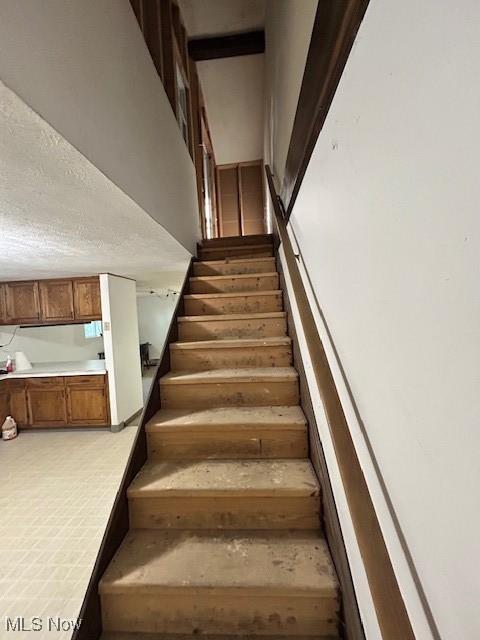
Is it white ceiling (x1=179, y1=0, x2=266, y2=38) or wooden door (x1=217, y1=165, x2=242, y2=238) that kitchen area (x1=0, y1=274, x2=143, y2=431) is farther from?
wooden door (x1=217, y1=165, x2=242, y2=238)

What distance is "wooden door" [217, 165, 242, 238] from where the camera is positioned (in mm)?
6582

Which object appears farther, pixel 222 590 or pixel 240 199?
pixel 240 199

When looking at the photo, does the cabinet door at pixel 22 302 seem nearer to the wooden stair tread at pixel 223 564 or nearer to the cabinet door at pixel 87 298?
the cabinet door at pixel 87 298

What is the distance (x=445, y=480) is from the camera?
0.49m

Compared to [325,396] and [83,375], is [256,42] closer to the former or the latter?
[325,396]

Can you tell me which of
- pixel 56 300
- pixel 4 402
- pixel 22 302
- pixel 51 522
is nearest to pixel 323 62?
pixel 51 522

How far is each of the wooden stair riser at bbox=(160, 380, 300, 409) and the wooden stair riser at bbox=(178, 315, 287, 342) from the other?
1.76 feet

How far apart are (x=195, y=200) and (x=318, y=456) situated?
117 inches

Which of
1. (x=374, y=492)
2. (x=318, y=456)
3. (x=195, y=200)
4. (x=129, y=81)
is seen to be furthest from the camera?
(x=195, y=200)

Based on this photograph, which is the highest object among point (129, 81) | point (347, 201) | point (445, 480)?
point (129, 81)

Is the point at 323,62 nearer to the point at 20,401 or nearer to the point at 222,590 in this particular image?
the point at 222,590

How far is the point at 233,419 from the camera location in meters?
1.59

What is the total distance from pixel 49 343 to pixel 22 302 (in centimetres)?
132

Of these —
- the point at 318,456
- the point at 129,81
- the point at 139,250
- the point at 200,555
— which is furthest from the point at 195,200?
the point at 200,555
